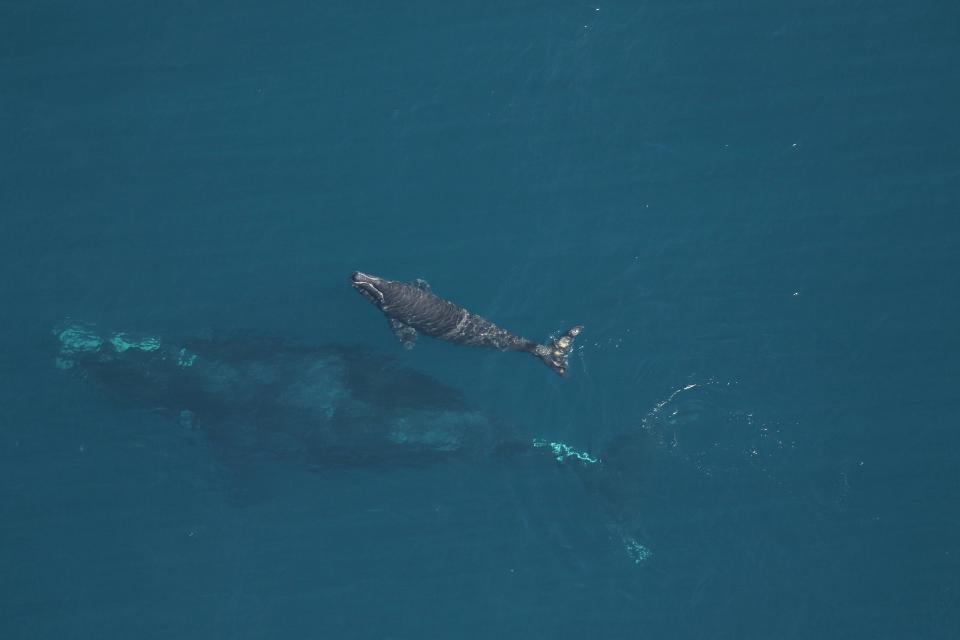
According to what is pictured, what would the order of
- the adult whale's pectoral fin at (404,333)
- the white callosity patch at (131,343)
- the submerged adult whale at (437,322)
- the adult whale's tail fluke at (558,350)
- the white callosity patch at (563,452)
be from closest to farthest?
the submerged adult whale at (437,322) < the adult whale's pectoral fin at (404,333) < the adult whale's tail fluke at (558,350) < the white callosity patch at (563,452) < the white callosity patch at (131,343)

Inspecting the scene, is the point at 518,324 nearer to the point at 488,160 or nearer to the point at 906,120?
the point at 488,160

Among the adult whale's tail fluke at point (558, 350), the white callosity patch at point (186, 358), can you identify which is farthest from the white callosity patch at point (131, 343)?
the adult whale's tail fluke at point (558, 350)

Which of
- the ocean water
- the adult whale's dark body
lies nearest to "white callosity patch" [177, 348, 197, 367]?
the adult whale's dark body

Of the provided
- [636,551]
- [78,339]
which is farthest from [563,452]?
[78,339]

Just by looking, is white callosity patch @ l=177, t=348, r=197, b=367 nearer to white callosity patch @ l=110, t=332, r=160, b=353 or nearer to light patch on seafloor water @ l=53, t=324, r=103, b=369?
white callosity patch @ l=110, t=332, r=160, b=353

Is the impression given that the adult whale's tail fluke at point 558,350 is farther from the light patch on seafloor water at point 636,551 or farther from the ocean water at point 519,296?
the light patch on seafloor water at point 636,551

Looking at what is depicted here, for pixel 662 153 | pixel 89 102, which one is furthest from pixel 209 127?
pixel 662 153
